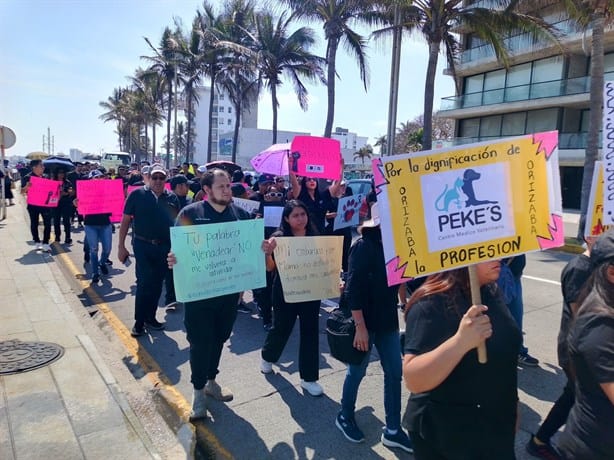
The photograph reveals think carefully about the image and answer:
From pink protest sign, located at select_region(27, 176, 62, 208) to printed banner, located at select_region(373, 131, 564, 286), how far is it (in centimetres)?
984

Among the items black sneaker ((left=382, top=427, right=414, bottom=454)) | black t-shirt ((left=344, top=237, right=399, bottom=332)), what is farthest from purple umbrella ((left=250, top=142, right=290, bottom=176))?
black sneaker ((left=382, top=427, right=414, bottom=454))

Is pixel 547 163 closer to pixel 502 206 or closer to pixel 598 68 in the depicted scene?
pixel 502 206

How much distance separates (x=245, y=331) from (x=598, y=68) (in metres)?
12.8

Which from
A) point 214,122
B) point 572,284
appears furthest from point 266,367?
point 214,122

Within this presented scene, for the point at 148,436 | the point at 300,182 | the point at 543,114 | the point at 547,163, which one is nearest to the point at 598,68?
the point at 300,182

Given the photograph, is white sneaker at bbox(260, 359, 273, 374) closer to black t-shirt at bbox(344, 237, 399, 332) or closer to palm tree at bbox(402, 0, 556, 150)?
black t-shirt at bbox(344, 237, 399, 332)

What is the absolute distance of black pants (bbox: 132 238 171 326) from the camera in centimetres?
517

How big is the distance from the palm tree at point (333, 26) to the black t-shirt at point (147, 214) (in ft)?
49.1

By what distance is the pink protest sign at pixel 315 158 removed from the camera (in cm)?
661

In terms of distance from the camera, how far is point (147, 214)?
17.1 feet

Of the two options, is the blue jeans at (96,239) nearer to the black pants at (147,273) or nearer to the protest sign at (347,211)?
the black pants at (147,273)

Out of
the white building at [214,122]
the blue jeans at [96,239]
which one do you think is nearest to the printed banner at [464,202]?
the blue jeans at [96,239]

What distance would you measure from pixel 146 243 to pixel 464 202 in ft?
13.6

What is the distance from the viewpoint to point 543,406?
12.2 feet
